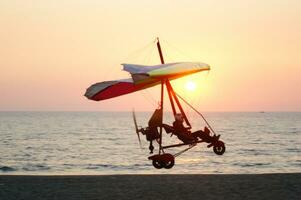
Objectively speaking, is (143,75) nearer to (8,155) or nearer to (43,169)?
(43,169)

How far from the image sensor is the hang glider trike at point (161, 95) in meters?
20.1

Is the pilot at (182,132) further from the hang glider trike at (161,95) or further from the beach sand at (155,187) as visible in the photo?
the beach sand at (155,187)

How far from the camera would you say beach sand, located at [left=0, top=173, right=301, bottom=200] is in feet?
84.9

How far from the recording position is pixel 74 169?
57.6m

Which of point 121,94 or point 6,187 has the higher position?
point 121,94

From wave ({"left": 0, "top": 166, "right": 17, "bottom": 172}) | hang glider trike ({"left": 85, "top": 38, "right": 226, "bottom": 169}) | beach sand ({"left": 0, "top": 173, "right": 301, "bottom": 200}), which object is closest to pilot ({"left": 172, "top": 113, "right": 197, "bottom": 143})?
Result: hang glider trike ({"left": 85, "top": 38, "right": 226, "bottom": 169})

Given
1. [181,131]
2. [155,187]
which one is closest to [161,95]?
[181,131]

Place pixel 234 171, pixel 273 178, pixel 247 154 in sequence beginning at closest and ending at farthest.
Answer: pixel 273 178 < pixel 234 171 < pixel 247 154

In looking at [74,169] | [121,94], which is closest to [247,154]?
[74,169]

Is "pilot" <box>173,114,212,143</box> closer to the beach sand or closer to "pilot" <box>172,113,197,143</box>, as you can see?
"pilot" <box>172,113,197,143</box>

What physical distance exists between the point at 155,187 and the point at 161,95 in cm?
982

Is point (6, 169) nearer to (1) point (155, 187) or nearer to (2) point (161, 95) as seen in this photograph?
(1) point (155, 187)

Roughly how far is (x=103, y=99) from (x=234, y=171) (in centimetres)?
3533

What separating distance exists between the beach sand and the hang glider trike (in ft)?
15.1
